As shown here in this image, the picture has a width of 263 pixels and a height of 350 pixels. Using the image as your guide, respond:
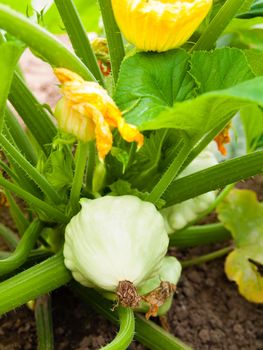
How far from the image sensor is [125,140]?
3.94 feet

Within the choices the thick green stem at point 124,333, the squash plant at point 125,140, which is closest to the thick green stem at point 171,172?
the squash plant at point 125,140

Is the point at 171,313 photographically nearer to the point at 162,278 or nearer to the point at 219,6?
the point at 162,278

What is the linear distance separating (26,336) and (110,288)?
46cm

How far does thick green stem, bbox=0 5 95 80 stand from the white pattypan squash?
0.27 meters

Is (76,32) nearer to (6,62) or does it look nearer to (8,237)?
(6,62)

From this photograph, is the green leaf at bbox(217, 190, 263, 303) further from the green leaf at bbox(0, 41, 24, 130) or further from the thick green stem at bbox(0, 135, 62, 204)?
the green leaf at bbox(0, 41, 24, 130)

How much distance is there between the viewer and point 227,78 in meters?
0.99

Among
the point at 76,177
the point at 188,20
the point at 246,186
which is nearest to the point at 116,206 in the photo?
the point at 76,177

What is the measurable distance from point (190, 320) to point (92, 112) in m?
0.81

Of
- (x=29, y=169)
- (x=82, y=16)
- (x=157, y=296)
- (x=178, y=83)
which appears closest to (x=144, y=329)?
(x=157, y=296)

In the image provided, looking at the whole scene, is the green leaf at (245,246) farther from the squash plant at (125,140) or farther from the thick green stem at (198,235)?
the squash plant at (125,140)

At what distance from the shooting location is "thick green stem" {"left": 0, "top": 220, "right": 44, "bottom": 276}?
119 cm

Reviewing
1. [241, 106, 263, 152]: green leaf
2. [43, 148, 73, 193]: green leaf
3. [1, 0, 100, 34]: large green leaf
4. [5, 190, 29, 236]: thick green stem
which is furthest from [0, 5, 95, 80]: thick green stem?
[241, 106, 263, 152]: green leaf

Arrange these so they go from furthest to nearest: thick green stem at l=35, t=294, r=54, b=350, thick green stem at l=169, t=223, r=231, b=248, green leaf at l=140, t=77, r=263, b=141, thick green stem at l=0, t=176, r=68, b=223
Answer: thick green stem at l=169, t=223, r=231, b=248
thick green stem at l=35, t=294, r=54, b=350
thick green stem at l=0, t=176, r=68, b=223
green leaf at l=140, t=77, r=263, b=141
